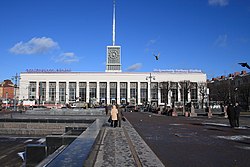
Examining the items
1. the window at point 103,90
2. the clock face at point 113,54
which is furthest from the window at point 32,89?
the clock face at point 113,54

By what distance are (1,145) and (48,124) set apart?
5.50 meters

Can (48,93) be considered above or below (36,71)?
below

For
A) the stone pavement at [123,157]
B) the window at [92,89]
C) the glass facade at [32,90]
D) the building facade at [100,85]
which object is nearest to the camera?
the stone pavement at [123,157]

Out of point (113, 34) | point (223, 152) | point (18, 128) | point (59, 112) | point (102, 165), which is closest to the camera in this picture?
point (102, 165)

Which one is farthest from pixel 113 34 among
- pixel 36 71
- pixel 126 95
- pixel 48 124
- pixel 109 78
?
pixel 48 124

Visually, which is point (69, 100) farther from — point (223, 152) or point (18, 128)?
point (223, 152)

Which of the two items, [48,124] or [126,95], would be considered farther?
[126,95]

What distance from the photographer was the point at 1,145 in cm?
1631

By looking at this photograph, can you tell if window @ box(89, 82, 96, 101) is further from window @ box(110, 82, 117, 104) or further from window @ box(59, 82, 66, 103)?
window @ box(59, 82, 66, 103)

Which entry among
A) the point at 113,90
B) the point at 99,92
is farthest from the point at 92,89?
the point at 113,90

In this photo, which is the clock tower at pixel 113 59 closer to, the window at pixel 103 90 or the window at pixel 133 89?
the window at pixel 103 90

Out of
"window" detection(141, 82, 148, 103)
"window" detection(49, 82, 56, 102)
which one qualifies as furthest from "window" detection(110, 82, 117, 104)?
"window" detection(49, 82, 56, 102)

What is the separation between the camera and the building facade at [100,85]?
4446 inches

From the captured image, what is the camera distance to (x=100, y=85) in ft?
381
